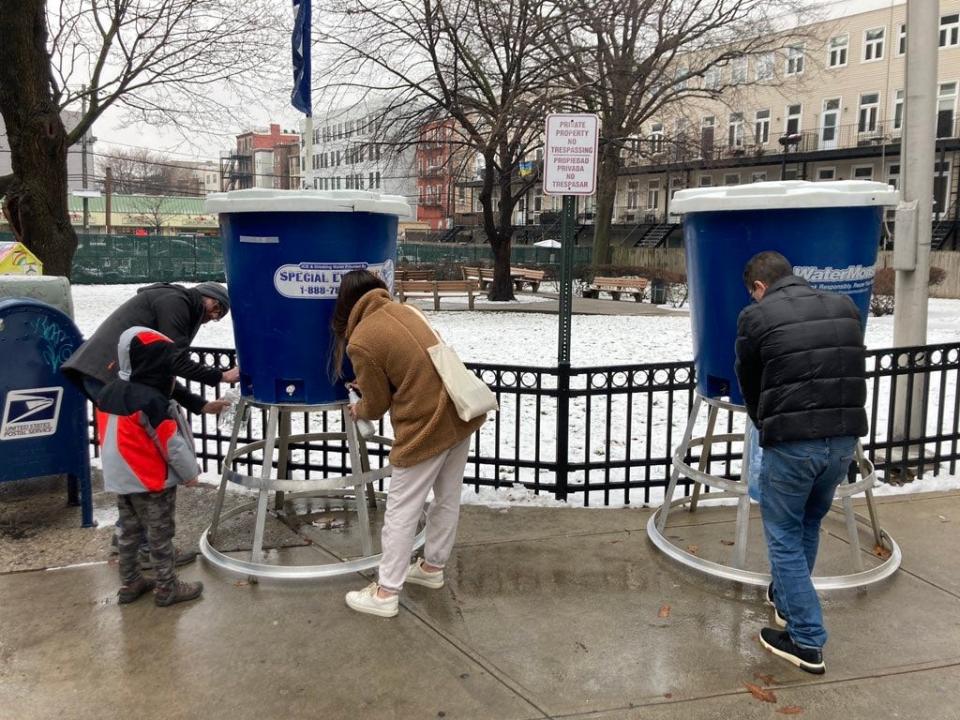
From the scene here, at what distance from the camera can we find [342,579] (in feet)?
12.5

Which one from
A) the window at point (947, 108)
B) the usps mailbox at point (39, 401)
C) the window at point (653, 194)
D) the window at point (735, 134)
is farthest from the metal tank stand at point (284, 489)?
the window at point (653, 194)

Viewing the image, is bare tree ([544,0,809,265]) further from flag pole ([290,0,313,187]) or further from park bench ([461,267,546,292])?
flag pole ([290,0,313,187])

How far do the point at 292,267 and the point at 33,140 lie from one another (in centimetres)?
562

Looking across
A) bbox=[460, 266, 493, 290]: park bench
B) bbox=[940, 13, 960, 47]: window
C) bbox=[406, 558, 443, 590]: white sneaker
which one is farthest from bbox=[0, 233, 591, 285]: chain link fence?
bbox=[406, 558, 443, 590]: white sneaker

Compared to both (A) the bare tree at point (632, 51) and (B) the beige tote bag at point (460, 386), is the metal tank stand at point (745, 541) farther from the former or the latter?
(A) the bare tree at point (632, 51)

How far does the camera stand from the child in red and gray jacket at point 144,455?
334 cm

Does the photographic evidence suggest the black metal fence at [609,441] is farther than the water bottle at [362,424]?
Yes

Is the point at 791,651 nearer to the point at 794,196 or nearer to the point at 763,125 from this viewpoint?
the point at 794,196

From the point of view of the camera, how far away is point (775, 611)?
343 cm

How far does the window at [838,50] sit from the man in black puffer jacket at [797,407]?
133 feet

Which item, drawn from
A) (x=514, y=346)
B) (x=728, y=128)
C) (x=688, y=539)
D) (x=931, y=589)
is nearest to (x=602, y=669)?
(x=688, y=539)

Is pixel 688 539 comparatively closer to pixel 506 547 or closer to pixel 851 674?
pixel 506 547

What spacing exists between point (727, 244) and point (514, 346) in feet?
26.5

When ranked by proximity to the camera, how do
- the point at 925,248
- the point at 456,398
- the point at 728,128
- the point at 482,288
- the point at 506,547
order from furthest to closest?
1. the point at 728,128
2. the point at 482,288
3. the point at 925,248
4. the point at 506,547
5. the point at 456,398
